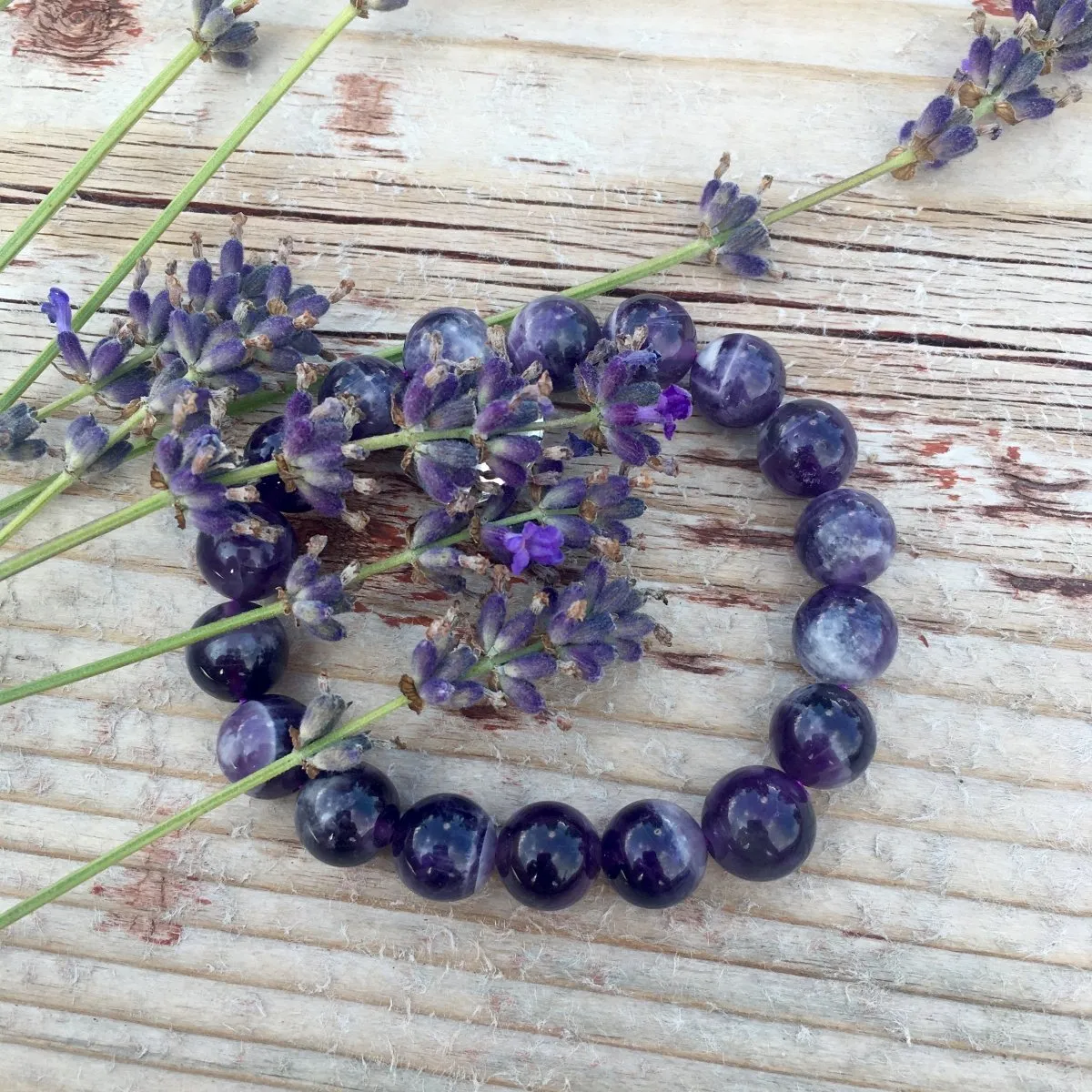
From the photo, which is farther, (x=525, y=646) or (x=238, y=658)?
(x=238, y=658)

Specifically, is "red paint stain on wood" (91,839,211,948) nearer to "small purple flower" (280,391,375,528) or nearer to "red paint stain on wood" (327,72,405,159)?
"small purple flower" (280,391,375,528)

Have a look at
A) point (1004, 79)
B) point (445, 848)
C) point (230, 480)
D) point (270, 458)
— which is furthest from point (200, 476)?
point (1004, 79)

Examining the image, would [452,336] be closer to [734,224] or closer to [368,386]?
[368,386]

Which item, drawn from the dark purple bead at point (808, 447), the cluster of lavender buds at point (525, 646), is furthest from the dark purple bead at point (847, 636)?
the cluster of lavender buds at point (525, 646)

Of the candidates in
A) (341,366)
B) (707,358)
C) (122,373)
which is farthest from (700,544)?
(122,373)

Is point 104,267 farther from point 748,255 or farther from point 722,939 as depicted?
point 722,939

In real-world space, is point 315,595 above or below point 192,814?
above

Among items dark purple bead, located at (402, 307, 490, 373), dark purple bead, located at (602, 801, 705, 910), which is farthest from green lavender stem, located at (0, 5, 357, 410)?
dark purple bead, located at (602, 801, 705, 910)
